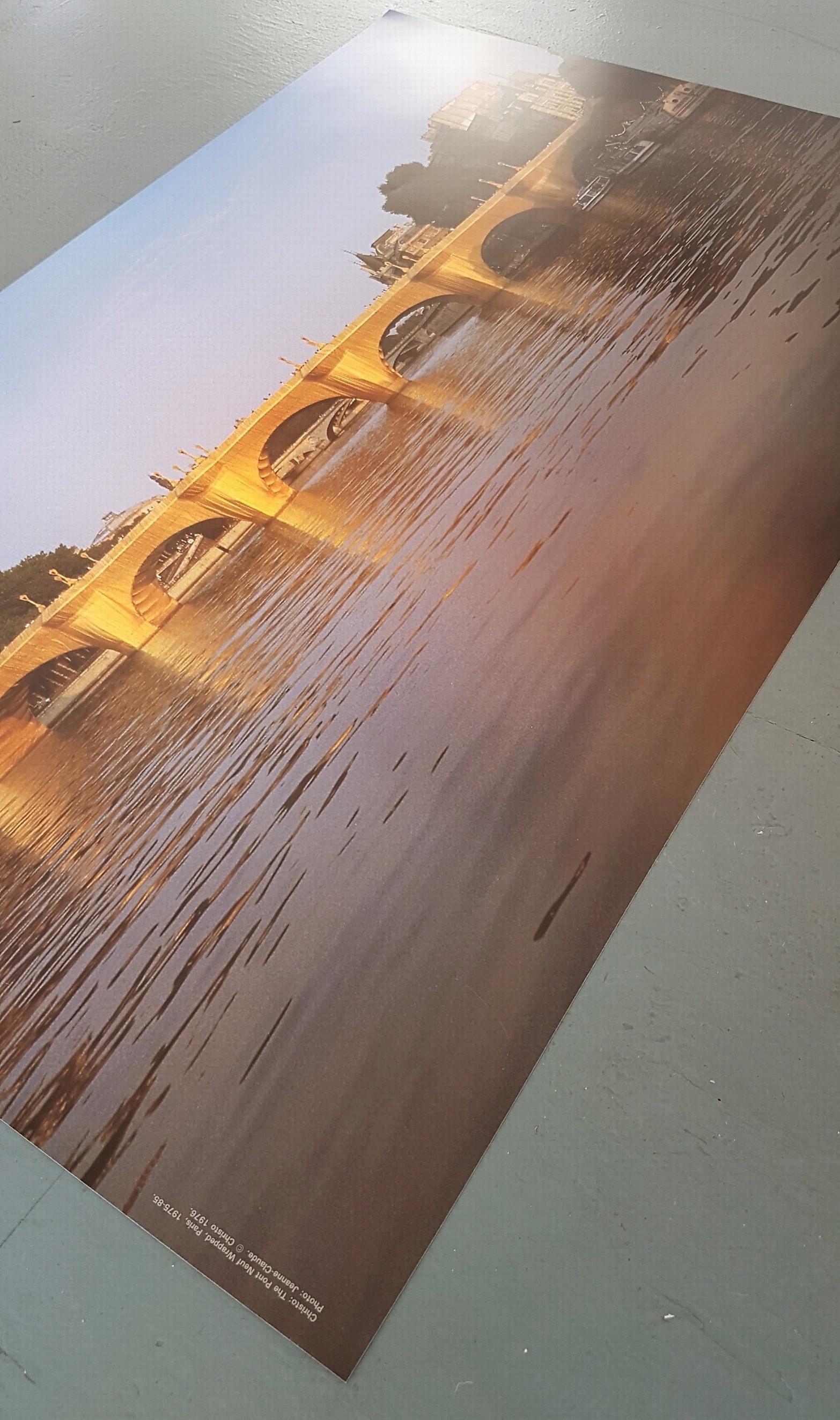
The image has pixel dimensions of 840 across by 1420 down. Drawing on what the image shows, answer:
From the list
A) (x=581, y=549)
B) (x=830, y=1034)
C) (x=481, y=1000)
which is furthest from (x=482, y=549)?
(x=830, y=1034)

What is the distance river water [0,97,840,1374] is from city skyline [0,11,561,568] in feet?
0.93

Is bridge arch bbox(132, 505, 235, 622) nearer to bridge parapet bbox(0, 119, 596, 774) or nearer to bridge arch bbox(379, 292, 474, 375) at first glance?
bridge parapet bbox(0, 119, 596, 774)

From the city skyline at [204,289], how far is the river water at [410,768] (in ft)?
0.93

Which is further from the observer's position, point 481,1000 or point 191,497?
point 191,497

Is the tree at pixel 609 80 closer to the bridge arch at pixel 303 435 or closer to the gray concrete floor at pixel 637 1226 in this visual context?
the bridge arch at pixel 303 435

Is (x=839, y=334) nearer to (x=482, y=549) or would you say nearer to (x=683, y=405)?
(x=683, y=405)

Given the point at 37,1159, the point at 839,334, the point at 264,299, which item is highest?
the point at 839,334

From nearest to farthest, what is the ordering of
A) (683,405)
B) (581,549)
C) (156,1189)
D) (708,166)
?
(156,1189), (581,549), (683,405), (708,166)

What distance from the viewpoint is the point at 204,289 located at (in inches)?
88.4

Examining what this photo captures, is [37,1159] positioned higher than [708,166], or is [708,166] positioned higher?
[708,166]

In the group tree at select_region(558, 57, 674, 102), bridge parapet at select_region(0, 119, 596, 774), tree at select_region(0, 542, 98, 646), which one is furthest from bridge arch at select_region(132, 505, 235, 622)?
tree at select_region(558, 57, 674, 102)

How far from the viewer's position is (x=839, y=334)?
2.05 metres

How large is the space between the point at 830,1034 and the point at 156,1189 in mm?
905

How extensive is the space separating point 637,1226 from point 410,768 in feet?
2.28
